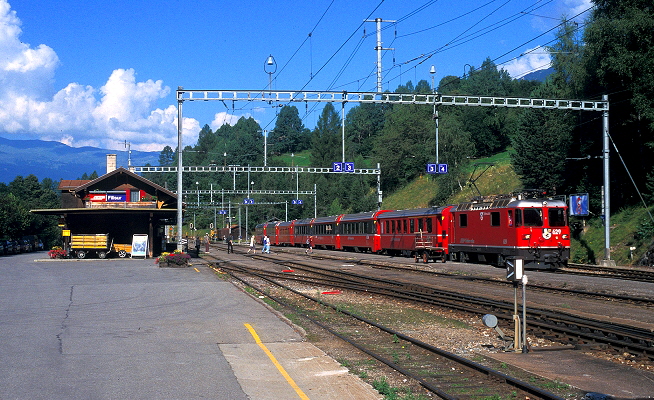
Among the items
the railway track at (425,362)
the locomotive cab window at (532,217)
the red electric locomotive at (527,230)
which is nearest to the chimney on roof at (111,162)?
the red electric locomotive at (527,230)

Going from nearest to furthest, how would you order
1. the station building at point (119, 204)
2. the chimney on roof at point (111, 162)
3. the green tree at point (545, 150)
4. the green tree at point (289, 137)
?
1. the station building at point (119, 204)
2. the green tree at point (545, 150)
3. the chimney on roof at point (111, 162)
4. the green tree at point (289, 137)

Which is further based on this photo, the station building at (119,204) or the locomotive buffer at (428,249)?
the station building at (119,204)

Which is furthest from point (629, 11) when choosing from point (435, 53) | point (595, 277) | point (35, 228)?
point (35, 228)

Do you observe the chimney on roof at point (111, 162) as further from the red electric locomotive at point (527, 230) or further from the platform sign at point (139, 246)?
the red electric locomotive at point (527, 230)

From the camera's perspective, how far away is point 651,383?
8477 mm

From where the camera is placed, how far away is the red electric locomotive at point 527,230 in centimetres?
2705

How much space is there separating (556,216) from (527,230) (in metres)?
1.80

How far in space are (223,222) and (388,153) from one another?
37.1 meters

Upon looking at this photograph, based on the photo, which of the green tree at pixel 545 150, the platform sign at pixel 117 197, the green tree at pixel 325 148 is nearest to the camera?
the platform sign at pixel 117 197

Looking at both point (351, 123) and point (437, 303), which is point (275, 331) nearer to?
point (437, 303)

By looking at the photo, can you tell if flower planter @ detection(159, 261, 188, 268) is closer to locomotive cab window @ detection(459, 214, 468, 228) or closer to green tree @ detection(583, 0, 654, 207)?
locomotive cab window @ detection(459, 214, 468, 228)

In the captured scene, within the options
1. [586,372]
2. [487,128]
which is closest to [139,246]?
[586,372]

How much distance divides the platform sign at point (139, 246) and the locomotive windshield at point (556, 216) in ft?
88.2

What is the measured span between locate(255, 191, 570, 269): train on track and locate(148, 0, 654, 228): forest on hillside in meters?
6.00
